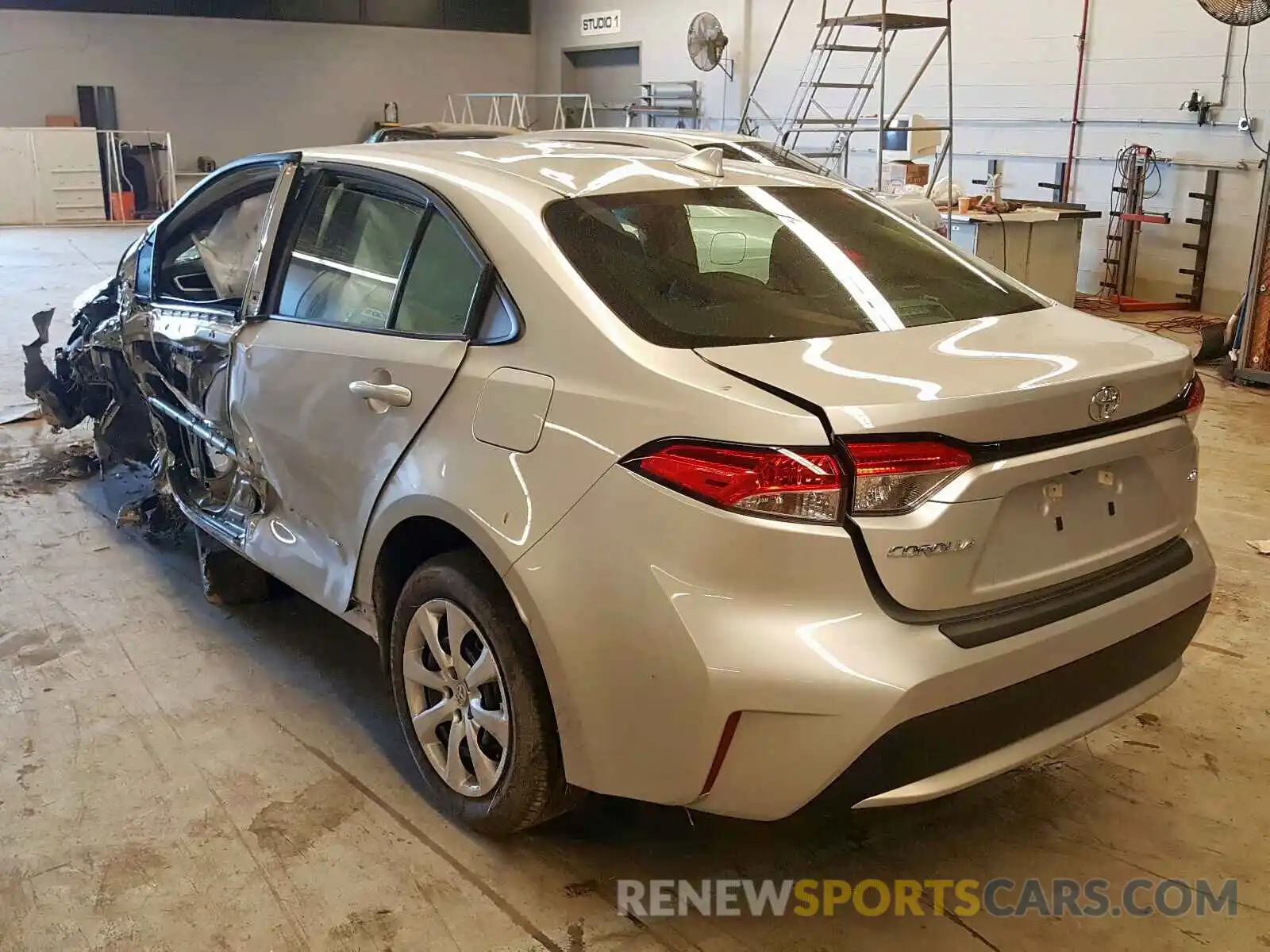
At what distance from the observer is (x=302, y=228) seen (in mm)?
2773

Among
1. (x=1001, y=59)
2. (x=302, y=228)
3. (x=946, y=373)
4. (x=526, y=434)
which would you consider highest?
(x=1001, y=59)

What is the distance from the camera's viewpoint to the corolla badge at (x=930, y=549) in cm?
170

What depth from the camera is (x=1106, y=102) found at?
9797 millimetres

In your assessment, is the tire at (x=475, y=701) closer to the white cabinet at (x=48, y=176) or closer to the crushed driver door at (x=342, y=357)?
the crushed driver door at (x=342, y=357)

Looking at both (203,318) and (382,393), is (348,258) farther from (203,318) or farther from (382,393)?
(203,318)

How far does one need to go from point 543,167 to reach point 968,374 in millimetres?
1079

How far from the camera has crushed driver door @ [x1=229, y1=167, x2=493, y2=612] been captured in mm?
2271

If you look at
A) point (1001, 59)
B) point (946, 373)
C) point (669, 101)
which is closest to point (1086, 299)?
point (1001, 59)

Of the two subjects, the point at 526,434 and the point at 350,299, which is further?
the point at 350,299

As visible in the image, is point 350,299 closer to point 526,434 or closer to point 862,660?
point 526,434

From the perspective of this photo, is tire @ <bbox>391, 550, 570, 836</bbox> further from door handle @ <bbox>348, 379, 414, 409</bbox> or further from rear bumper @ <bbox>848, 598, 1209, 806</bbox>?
rear bumper @ <bbox>848, 598, 1209, 806</bbox>

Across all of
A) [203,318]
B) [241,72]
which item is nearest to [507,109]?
[241,72]

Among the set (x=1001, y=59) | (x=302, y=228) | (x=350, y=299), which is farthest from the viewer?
(x=1001, y=59)

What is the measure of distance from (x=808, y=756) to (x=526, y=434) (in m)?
0.73
